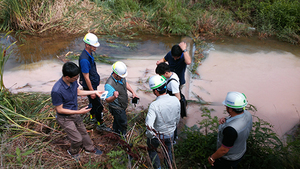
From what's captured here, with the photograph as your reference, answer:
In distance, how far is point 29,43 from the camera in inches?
287

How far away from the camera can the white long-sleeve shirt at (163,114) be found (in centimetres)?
256

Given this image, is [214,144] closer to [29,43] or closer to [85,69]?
[85,69]

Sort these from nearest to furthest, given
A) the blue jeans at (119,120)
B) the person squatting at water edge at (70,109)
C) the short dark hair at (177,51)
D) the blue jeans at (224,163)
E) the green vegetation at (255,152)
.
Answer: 1. the blue jeans at (224,163)
2. the person squatting at water edge at (70,109)
3. the green vegetation at (255,152)
4. the blue jeans at (119,120)
5. the short dark hair at (177,51)

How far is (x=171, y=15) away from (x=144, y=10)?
168 centimetres

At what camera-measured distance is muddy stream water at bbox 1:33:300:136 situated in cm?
473

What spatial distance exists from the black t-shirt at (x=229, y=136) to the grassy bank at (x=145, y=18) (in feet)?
22.2

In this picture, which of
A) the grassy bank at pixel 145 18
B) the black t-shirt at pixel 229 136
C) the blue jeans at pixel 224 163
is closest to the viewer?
the black t-shirt at pixel 229 136

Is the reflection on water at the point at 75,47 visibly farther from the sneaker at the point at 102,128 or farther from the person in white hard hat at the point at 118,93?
the person in white hard hat at the point at 118,93

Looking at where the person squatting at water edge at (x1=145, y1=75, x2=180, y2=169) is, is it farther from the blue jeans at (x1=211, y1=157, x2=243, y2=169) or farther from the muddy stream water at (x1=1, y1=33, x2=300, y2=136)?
the muddy stream water at (x1=1, y1=33, x2=300, y2=136)

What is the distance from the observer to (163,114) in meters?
2.62

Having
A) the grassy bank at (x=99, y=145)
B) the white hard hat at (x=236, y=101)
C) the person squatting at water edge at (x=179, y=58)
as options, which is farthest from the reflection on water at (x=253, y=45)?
the white hard hat at (x=236, y=101)

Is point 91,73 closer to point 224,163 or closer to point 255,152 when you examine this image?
point 224,163

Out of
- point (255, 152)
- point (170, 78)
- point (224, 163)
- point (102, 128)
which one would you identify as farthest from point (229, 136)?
point (102, 128)

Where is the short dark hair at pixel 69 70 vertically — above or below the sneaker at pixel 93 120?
above
